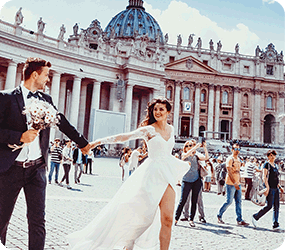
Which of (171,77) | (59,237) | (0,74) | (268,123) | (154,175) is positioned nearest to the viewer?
(154,175)

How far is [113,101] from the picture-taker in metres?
32.0

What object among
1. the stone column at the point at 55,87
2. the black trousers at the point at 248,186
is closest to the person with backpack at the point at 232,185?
the black trousers at the point at 248,186

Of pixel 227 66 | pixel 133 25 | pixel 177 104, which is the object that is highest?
pixel 133 25

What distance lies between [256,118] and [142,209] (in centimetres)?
4808

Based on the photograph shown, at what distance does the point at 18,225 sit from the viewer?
181 inches

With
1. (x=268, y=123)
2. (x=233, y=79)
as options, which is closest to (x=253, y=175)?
(x=233, y=79)

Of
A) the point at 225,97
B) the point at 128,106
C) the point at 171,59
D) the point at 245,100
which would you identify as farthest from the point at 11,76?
the point at 245,100

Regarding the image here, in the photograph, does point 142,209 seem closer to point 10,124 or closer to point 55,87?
point 10,124

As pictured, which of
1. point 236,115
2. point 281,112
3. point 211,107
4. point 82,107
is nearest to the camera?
point 82,107

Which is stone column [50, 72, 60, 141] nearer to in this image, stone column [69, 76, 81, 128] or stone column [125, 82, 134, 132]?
stone column [69, 76, 81, 128]

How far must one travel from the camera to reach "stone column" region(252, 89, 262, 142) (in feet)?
156

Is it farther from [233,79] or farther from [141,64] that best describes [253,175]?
[233,79]

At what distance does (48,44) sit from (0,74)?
5063 mm

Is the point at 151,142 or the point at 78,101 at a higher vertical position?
the point at 78,101
